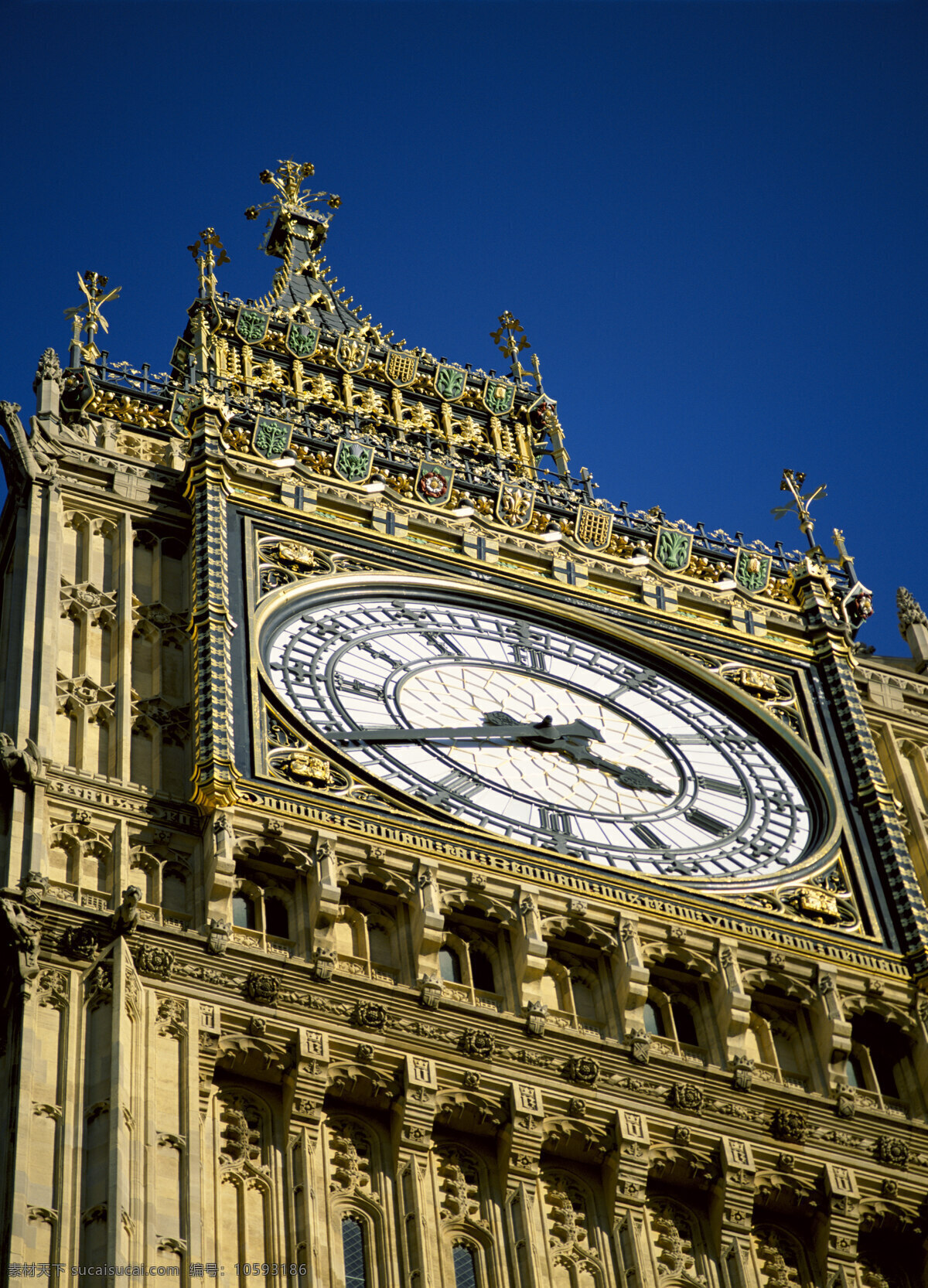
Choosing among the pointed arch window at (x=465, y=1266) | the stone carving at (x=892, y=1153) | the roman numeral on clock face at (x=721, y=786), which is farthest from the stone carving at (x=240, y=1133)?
the roman numeral on clock face at (x=721, y=786)

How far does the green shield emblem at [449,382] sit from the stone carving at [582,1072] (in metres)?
13.7

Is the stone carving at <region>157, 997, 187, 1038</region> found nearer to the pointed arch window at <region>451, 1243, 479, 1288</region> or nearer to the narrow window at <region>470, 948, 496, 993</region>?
the pointed arch window at <region>451, 1243, 479, 1288</region>

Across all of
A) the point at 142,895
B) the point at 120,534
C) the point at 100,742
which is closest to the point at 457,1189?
the point at 142,895

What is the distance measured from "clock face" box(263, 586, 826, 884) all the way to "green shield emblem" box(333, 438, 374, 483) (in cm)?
186

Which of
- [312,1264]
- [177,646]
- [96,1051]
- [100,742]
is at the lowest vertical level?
[312,1264]

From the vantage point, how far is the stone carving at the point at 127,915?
69.0 feet

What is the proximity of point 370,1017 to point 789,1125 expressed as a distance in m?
3.40

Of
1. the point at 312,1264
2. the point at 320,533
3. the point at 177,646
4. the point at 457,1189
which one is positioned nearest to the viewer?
the point at 312,1264

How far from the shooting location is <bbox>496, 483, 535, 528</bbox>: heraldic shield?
28766mm

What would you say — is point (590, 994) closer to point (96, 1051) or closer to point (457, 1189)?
point (457, 1189)

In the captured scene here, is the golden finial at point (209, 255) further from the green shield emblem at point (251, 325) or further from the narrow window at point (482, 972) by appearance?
the narrow window at point (482, 972)

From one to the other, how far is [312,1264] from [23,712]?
226 inches

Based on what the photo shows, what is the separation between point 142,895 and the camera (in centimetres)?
2184

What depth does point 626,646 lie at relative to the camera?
27.5 m
